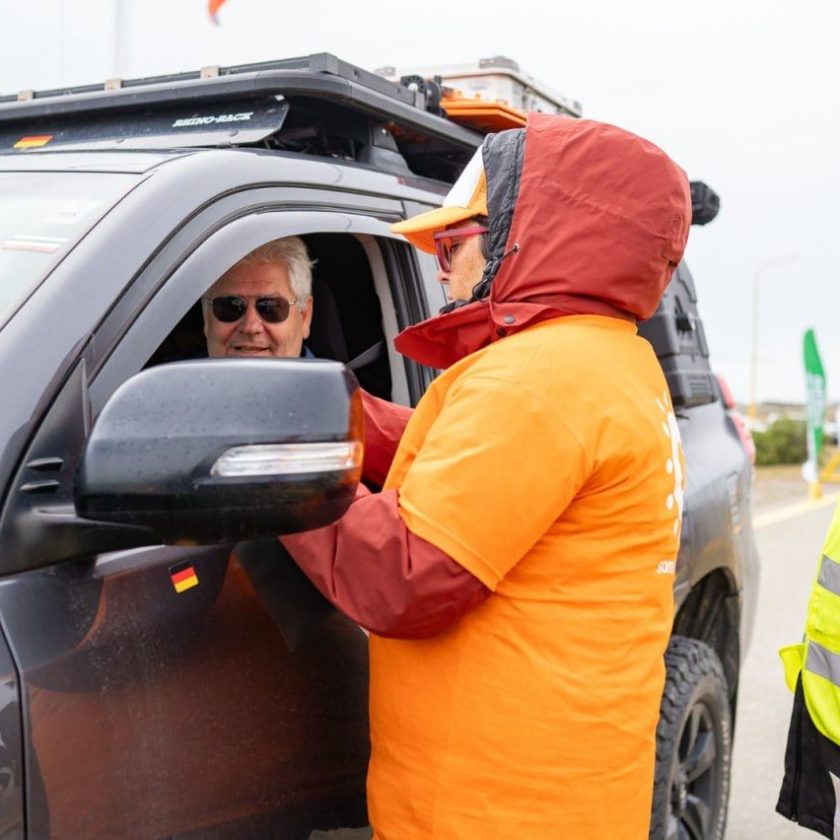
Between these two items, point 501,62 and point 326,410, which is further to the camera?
point 501,62

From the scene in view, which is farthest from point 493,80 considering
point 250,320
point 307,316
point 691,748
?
point 691,748

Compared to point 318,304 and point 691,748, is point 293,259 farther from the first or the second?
point 691,748

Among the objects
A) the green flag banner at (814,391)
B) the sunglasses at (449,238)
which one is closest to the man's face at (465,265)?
the sunglasses at (449,238)

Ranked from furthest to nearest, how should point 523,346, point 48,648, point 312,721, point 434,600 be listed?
point 312,721, point 523,346, point 434,600, point 48,648

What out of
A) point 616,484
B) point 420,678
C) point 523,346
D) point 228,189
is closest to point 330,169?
point 228,189

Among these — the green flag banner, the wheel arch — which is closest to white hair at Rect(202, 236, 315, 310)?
the wheel arch

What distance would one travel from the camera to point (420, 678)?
6.06 ft

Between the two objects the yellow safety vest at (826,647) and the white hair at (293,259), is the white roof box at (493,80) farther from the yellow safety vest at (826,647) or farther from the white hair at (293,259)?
the yellow safety vest at (826,647)

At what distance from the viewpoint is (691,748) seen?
3342mm

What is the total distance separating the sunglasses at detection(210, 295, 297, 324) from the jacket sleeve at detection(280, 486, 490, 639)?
0.92 meters

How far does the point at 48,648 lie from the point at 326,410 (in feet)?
1.64

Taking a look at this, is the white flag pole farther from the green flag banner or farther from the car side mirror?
the green flag banner

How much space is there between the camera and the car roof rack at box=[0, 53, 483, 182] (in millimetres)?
2385

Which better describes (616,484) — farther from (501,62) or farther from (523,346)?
(501,62)
